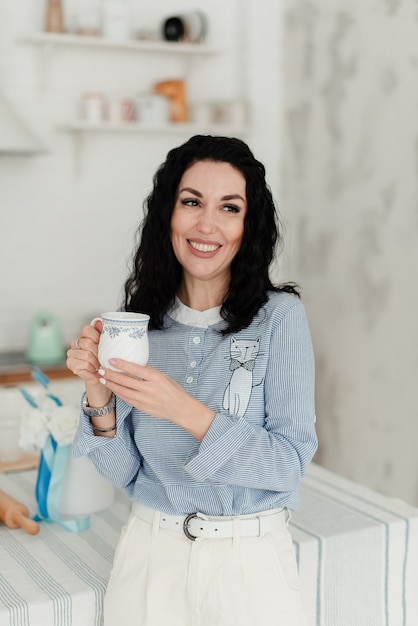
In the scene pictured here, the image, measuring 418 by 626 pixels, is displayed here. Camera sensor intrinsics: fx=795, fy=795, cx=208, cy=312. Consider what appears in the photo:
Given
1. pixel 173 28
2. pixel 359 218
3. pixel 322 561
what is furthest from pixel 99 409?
pixel 173 28

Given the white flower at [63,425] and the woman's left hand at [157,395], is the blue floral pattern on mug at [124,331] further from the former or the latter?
the white flower at [63,425]

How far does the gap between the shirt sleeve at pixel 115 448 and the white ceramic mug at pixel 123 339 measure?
17 centimetres

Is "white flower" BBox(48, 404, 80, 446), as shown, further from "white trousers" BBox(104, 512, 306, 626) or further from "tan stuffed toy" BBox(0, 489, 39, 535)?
"white trousers" BBox(104, 512, 306, 626)

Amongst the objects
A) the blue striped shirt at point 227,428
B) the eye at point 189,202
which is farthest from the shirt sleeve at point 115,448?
the eye at point 189,202

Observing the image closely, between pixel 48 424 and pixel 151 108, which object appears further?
pixel 151 108

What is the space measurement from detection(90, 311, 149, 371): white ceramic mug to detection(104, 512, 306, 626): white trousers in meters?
0.29

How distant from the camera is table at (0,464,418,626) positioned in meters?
1.27

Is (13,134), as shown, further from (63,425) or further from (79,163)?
(63,425)

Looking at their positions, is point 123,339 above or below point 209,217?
below

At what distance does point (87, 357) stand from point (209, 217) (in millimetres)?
296

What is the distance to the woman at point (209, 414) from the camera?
3.77 ft

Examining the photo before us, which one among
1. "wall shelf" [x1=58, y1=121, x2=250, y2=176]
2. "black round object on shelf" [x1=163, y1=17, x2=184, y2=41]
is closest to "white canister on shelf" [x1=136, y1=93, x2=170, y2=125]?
"wall shelf" [x1=58, y1=121, x2=250, y2=176]

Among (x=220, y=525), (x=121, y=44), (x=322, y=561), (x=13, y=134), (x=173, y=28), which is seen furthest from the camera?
(x=173, y=28)

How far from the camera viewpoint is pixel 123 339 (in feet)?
3.75
